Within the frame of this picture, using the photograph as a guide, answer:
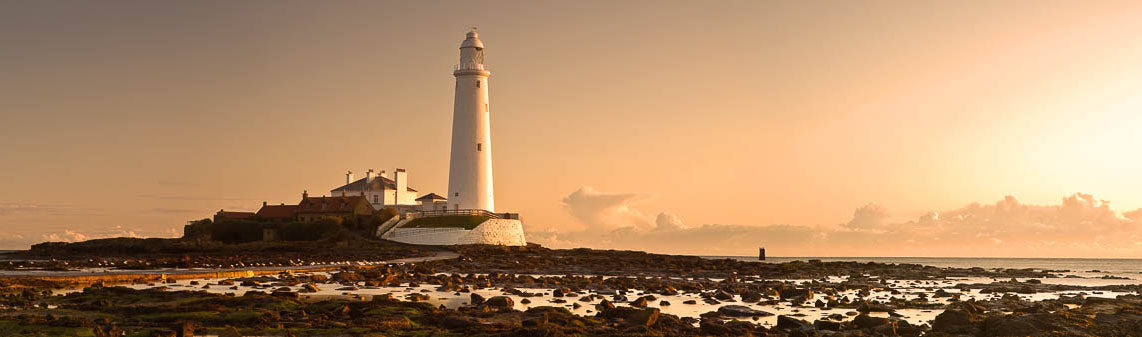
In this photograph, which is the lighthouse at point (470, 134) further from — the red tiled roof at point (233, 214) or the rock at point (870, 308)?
the rock at point (870, 308)

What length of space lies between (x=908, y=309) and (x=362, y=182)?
69.4 m

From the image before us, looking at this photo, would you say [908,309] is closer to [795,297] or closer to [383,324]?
[795,297]

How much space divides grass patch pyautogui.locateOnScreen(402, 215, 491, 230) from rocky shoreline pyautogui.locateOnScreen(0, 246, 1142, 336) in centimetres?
2600

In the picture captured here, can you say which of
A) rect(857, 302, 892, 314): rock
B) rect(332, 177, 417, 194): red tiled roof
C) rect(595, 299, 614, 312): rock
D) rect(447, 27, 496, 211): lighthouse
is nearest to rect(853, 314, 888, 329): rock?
rect(857, 302, 892, 314): rock

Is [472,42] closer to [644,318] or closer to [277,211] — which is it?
[277,211]

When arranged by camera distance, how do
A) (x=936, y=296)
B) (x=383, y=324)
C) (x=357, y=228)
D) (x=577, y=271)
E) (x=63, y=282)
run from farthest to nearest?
(x=357, y=228) → (x=577, y=271) → (x=936, y=296) → (x=63, y=282) → (x=383, y=324)

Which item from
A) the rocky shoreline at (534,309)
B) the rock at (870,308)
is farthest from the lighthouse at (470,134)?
the rock at (870,308)

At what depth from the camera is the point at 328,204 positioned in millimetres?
80625

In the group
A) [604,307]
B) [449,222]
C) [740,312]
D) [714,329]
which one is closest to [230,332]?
[604,307]

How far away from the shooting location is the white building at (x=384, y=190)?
292ft

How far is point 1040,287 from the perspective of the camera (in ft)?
140

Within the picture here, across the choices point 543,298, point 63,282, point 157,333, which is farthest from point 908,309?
point 63,282

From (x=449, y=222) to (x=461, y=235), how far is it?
2.33 meters

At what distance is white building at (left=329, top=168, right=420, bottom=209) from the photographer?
89125mm
